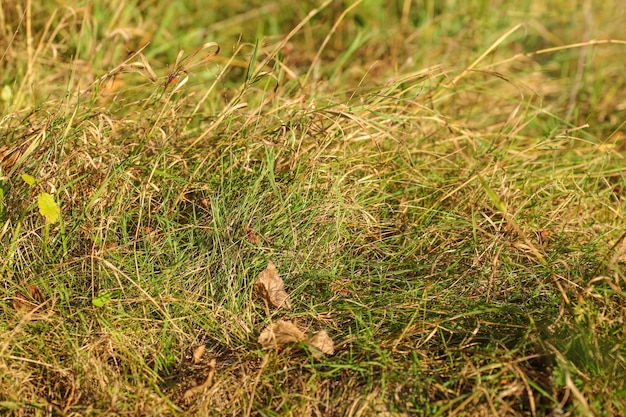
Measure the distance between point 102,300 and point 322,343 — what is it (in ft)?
1.96

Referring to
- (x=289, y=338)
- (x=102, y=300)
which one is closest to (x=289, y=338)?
(x=289, y=338)

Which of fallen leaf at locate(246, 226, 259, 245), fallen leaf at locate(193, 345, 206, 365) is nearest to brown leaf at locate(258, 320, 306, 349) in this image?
fallen leaf at locate(193, 345, 206, 365)

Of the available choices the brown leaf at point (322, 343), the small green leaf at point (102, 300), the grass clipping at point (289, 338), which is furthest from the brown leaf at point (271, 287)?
the small green leaf at point (102, 300)

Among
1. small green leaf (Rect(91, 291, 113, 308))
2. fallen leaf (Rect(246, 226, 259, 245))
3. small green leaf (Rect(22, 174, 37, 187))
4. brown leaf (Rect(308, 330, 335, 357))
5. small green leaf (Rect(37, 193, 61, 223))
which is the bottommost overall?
brown leaf (Rect(308, 330, 335, 357))

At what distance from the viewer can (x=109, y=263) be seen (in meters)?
1.88

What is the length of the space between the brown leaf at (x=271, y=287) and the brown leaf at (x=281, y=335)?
0.09 metres

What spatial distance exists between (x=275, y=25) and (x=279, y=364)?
7.08 feet

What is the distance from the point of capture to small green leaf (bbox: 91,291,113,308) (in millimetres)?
1856

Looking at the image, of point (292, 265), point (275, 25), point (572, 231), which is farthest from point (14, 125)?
point (572, 231)

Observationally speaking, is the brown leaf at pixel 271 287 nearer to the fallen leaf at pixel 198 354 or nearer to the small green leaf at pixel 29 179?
the fallen leaf at pixel 198 354

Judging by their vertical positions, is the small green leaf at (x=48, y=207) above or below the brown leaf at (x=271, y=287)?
above

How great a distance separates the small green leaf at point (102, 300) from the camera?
1.86 meters

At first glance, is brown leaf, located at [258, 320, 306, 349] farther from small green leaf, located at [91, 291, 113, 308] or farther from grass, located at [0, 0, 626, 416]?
small green leaf, located at [91, 291, 113, 308]

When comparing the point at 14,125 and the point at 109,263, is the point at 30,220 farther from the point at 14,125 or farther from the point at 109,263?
the point at 14,125
